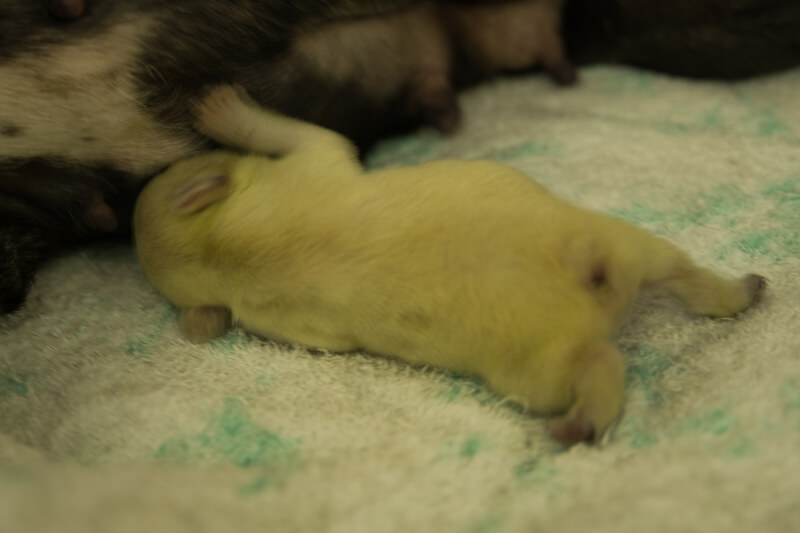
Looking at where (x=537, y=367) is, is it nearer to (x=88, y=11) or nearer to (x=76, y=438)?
(x=76, y=438)

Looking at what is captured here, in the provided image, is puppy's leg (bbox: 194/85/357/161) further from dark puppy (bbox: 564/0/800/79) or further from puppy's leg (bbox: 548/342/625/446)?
dark puppy (bbox: 564/0/800/79)

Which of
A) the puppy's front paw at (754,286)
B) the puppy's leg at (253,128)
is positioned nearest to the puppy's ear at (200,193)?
the puppy's leg at (253,128)

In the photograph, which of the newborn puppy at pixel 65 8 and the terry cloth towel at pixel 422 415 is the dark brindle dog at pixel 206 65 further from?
the terry cloth towel at pixel 422 415

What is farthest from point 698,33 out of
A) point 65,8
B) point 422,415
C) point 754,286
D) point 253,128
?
point 65,8

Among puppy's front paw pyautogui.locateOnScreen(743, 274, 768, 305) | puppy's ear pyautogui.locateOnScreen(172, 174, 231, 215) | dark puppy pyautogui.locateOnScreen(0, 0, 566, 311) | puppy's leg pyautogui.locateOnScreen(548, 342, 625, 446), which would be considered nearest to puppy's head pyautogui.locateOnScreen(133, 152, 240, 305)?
puppy's ear pyautogui.locateOnScreen(172, 174, 231, 215)

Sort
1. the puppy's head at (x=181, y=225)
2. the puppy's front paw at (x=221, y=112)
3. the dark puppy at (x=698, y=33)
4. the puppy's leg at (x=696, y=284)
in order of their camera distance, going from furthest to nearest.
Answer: the dark puppy at (x=698, y=33), the puppy's front paw at (x=221, y=112), the puppy's head at (x=181, y=225), the puppy's leg at (x=696, y=284)

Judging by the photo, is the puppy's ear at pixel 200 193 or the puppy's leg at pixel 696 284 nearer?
the puppy's leg at pixel 696 284

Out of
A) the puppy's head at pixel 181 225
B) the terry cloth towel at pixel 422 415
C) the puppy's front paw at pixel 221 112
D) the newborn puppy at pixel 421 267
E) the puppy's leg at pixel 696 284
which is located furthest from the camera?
the puppy's front paw at pixel 221 112
